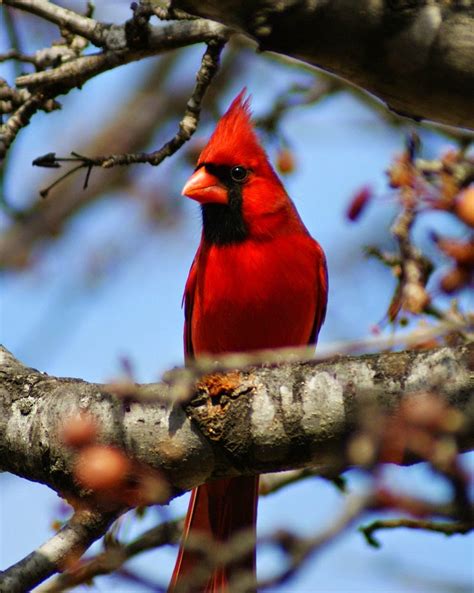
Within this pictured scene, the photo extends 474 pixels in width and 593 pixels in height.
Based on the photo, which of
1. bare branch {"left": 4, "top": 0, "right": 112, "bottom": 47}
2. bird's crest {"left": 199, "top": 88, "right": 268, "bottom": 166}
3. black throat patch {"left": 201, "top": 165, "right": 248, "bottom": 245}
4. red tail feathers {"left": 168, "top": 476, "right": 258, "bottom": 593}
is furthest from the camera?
bird's crest {"left": 199, "top": 88, "right": 268, "bottom": 166}

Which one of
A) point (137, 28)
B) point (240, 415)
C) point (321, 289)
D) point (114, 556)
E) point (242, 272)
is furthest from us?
point (321, 289)

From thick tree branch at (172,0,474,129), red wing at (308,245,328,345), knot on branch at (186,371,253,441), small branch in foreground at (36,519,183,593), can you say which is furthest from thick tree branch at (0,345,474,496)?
red wing at (308,245,328,345)

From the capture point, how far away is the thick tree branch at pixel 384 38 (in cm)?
200

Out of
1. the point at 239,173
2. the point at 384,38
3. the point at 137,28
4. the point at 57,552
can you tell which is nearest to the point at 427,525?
the point at 57,552

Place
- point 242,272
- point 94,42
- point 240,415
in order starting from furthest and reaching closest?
point 242,272 < point 94,42 < point 240,415

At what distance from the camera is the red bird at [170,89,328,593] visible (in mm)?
3521

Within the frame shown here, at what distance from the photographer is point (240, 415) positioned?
7.99 feet

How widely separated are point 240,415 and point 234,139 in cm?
194

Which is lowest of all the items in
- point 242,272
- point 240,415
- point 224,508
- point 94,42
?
point 224,508

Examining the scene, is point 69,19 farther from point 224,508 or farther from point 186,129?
point 224,508

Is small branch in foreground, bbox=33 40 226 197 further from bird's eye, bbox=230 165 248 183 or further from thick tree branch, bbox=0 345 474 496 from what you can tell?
bird's eye, bbox=230 165 248 183

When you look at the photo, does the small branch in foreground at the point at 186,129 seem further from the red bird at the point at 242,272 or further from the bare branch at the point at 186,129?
the red bird at the point at 242,272

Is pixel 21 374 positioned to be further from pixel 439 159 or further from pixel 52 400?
pixel 439 159

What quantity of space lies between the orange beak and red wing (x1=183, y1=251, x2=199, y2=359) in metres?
0.24
